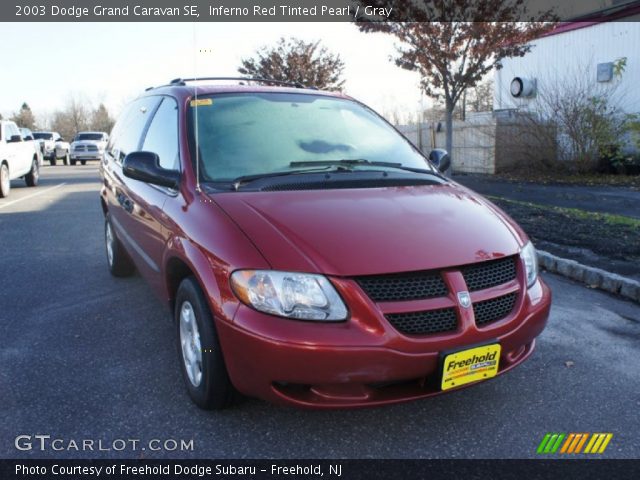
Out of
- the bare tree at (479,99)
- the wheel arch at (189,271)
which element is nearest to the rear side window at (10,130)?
the wheel arch at (189,271)

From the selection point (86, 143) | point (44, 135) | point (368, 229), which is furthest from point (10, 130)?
point (44, 135)

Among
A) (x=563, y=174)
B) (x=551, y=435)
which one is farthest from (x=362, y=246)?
(x=563, y=174)

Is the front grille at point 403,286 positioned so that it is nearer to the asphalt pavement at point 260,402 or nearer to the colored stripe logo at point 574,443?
the asphalt pavement at point 260,402

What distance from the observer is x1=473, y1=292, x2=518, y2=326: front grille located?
2.40 m

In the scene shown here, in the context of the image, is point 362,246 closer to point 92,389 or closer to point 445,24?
point 92,389

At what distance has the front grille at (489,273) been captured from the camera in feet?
7.96

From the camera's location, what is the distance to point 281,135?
335 cm

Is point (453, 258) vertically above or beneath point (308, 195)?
beneath

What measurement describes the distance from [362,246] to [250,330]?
603mm

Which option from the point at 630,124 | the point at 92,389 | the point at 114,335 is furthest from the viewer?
the point at 630,124

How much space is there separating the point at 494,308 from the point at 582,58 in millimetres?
18411

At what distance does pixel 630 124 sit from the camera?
14.8m

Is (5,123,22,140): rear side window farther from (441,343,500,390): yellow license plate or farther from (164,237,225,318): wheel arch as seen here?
(441,343,500,390): yellow license plate
